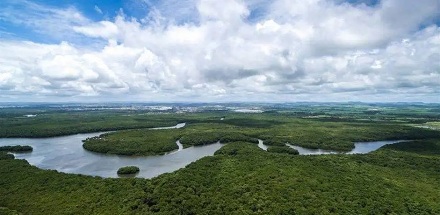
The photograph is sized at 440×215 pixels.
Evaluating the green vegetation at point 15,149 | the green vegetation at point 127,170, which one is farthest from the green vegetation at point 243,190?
the green vegetation at point 15,149

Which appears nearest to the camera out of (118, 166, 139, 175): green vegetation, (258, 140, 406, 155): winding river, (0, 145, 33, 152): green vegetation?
(118, 166, 139, 175): green vegetation

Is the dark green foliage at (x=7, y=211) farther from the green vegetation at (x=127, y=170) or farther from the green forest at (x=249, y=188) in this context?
the green vegetation at (x=127, y=170)

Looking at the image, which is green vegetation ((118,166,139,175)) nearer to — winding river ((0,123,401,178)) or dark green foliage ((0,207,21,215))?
winding river ((0,123,401,178))

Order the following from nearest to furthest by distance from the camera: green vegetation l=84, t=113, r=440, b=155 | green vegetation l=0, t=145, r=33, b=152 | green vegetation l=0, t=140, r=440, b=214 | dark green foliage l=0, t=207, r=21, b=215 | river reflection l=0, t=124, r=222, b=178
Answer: dark green foliage l=0, t=207, r=21, b=215, green vegetation l=0, t=140, r=440, b=214, river reflection l=0, t=124, r=222, b=178, green vegetation l=0, t=145, r=33, b=152, green vegetation l=84, t=113, r=440, b=155

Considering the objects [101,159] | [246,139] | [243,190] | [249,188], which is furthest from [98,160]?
[246,139]

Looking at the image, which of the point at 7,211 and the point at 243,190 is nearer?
the point at 7,211

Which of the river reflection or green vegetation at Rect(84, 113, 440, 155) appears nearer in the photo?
the river reflection

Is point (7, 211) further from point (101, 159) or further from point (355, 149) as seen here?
point (355, 149)

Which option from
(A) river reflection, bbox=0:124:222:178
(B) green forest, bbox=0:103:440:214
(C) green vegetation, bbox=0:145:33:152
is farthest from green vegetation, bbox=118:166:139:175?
(C) green vegetation, bbox=0:145:33:152

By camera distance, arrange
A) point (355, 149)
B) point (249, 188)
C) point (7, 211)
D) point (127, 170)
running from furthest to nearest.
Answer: point (355, 149) < point (127, 170) < point (249, 188) < point (7, 211)

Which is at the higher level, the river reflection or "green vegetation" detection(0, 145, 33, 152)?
"green vegetation" detection(0, 145, 33, 152)

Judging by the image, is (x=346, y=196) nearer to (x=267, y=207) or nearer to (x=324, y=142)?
(x=267, y=207)
